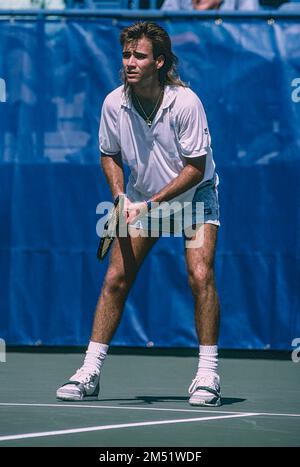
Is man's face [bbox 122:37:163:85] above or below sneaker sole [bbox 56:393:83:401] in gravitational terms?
above

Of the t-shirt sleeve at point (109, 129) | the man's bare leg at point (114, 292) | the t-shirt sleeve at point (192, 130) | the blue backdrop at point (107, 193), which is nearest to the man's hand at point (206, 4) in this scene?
the blue backdrop at point (107, 193)

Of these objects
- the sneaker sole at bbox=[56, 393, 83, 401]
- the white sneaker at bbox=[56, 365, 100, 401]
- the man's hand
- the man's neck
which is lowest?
the sneaker sole at bbox=[56, 393, 83, 401]

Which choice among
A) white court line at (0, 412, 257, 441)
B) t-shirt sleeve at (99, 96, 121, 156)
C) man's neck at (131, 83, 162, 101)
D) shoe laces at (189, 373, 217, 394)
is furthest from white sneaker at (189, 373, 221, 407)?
man's neck at (131, 83, 162, 101)

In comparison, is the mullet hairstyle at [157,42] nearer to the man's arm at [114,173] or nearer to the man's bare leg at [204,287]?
the man's arm at [114,173]

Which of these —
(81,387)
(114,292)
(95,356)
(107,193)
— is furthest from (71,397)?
(107,193)

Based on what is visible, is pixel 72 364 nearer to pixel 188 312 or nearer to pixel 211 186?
pixel 188 312

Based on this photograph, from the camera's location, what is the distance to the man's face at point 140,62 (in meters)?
7.48

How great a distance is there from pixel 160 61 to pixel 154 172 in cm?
62

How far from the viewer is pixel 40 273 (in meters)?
10.6

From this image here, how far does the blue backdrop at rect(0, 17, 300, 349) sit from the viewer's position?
1034cm

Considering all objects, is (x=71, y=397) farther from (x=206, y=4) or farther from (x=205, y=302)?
(x=206, y=4)

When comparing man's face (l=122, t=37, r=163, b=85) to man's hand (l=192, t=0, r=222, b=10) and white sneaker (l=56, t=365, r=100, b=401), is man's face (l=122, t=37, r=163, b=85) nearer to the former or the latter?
white sneaker (l=56, t=365, r=100, b=401)

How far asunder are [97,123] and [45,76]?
554 mm
